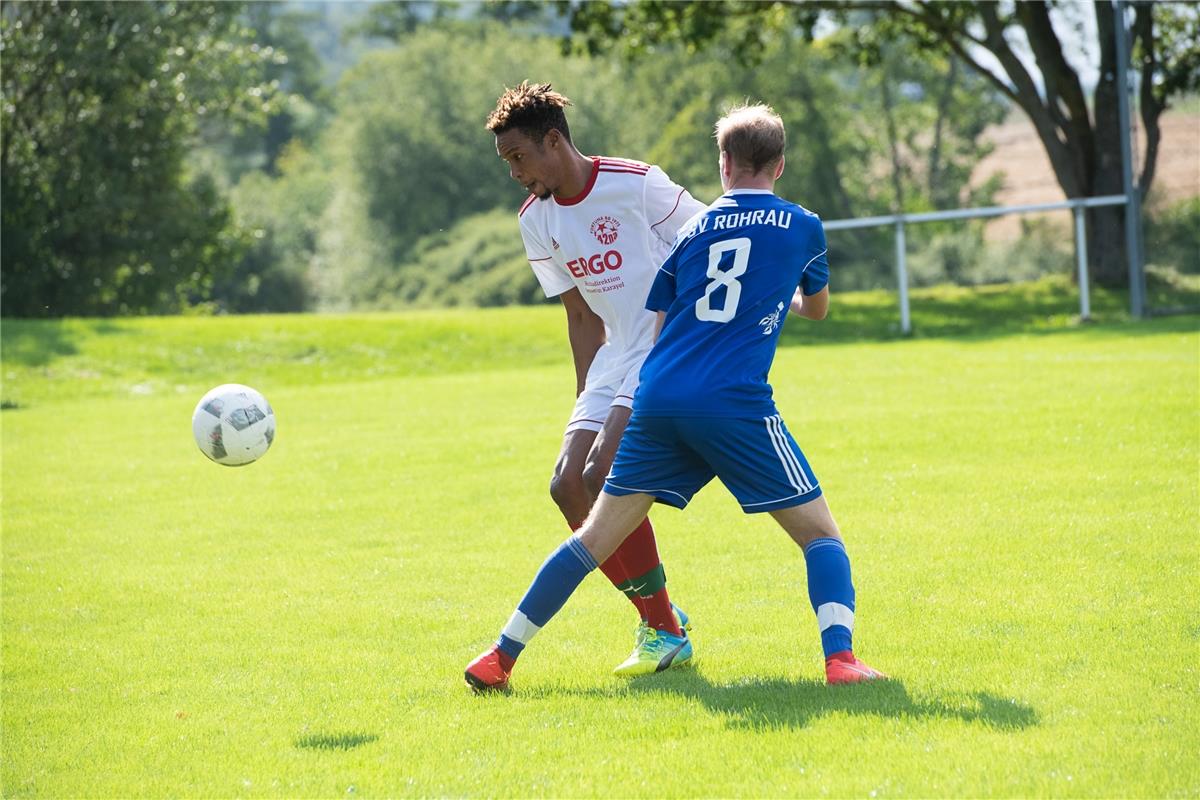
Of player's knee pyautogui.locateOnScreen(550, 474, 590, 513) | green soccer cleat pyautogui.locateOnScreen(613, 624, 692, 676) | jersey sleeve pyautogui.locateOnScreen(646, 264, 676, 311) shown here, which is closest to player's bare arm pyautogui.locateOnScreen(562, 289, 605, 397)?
player's knee pyautogui.locateOnScreen(550, 474, 590, 513)

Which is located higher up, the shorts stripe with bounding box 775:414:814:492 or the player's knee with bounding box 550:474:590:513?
the shorts stripe with bounding box 775:414:814:492

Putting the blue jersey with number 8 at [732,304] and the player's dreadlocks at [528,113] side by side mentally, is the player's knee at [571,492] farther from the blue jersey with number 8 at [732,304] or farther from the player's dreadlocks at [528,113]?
the player's dreadlocks at [528,113]

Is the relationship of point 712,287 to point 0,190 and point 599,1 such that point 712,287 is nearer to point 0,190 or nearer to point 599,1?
point 599,1

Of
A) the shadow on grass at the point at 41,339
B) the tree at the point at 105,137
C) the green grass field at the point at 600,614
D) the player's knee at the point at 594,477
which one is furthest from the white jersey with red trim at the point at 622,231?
the tree at the point at 105,137

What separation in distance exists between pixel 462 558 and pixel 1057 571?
3.29m

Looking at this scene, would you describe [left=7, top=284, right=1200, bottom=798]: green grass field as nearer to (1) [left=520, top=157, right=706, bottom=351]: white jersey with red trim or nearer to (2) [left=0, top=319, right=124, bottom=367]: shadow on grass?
(1) [left=520, top=157, right=706, bottom=351]: white jersey with red trim

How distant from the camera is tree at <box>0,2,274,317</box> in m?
32.4

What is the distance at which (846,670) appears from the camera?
497 centimetres

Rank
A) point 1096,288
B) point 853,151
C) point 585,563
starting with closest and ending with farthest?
point 585,563 < point 1096,288 < point 853,151

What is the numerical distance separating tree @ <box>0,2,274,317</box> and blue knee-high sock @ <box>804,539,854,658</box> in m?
30.5

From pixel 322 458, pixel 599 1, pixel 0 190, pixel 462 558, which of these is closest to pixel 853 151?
pixel 599 1

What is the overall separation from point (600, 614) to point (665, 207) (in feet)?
6.60

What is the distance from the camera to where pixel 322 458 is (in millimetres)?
12711

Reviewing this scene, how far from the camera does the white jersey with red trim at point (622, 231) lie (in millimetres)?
5840
